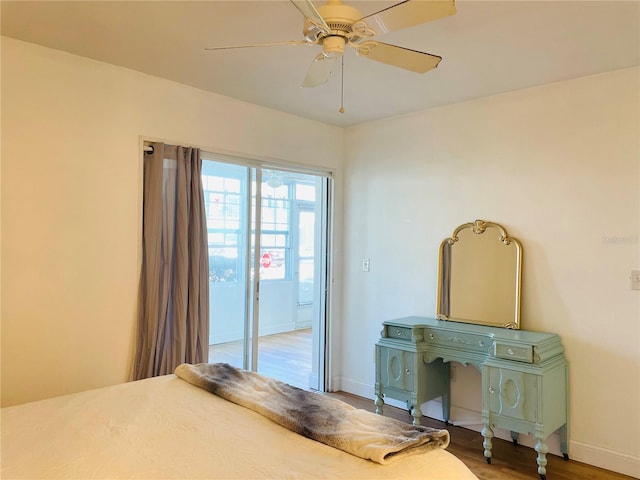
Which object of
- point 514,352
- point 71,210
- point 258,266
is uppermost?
point 71,210

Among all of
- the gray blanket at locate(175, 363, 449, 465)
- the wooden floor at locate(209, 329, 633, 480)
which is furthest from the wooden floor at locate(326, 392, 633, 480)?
the gray blanket at locate(175, 363, 449, 465)

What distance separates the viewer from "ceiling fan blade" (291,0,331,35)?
1.54 meters

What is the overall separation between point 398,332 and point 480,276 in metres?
0.75

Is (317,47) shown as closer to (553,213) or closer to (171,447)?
(553,213)

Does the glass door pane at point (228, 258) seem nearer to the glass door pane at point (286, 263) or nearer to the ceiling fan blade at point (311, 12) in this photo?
the ceiling fan blade at point (311, 12)

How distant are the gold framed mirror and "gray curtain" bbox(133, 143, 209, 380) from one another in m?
1.88

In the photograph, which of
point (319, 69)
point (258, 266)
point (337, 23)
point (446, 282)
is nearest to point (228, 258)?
point (258, 266)

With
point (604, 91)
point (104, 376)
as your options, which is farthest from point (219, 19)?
point (604, 91)

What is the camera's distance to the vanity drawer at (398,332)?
135 inches

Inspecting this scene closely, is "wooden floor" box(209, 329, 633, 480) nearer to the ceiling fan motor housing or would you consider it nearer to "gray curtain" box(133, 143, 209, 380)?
"gray curtain" box(133, 143, 209, 380)

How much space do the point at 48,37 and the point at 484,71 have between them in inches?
101

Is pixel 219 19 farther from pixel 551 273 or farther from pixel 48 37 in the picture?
pixel 551 273

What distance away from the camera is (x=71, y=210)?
2764 mm

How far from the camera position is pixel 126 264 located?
3.00 metres
